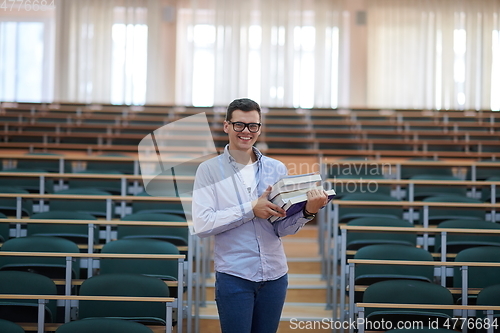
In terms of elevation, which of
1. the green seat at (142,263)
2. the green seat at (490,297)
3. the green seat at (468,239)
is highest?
the green seat at (468,239)

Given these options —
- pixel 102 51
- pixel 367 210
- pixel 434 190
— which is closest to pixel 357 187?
pixel 367 210

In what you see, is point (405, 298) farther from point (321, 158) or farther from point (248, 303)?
point (321, 158)

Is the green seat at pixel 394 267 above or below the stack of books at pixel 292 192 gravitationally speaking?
below

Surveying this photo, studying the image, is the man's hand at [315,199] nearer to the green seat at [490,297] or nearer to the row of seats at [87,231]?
the green seat at [490,297]

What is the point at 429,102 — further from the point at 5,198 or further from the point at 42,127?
the point at 5,198

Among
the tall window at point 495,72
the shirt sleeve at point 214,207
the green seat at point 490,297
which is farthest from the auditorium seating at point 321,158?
the tall window at point 495,72

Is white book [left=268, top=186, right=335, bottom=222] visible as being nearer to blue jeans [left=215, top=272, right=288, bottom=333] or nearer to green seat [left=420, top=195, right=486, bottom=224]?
blue jeans [left=215, top=272, right=288, bottom=333]

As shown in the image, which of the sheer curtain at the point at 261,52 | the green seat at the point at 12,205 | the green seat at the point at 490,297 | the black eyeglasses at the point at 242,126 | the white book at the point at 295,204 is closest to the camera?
the white book at the point at 295,204

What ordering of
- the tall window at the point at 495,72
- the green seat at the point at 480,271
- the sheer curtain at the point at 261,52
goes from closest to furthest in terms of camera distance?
1. the green seat at the point at 480,271
2. the tall window at the point at 495,72
3. the sheer curtain at the point at 261,52

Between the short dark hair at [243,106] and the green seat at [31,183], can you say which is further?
the green seat at [31,183]

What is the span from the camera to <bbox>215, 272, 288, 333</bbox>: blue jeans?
5.58 feet

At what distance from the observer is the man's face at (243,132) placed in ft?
5.79

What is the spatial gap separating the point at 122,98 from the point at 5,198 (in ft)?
20.5

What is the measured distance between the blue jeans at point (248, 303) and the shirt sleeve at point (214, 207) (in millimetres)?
165
